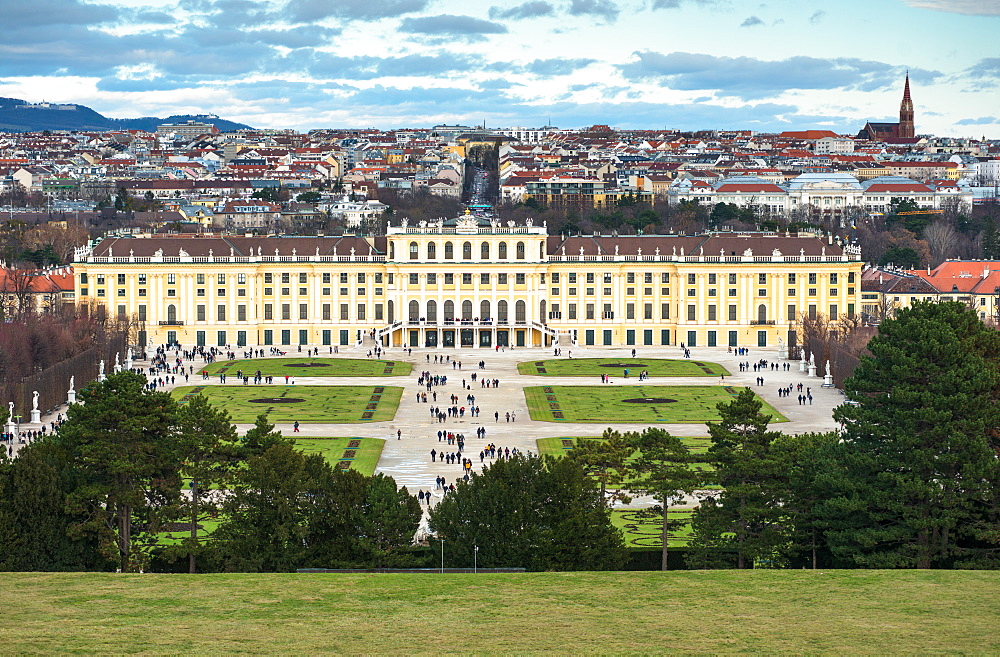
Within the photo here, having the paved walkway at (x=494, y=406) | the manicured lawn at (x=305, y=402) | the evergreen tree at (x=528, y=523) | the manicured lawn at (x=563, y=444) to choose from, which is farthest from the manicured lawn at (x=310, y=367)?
the evergreen tree at (x=528, y=523)

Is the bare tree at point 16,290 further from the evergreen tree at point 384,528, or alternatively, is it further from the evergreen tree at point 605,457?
the evergreen tree at point 384,528

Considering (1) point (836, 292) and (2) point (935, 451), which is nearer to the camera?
(2) point (935, 451)

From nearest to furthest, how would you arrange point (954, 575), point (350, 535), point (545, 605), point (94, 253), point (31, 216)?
point (545, 605) < point (954, 575) < point (350, 535) < point (94, 253) < point (31, 216)

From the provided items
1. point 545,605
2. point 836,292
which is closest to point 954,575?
point 545,605

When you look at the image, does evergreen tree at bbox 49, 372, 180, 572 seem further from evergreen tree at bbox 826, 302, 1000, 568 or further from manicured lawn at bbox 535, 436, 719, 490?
manicured lawn at bbox 535, 436, 719, 490

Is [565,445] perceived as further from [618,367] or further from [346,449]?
[618,367]

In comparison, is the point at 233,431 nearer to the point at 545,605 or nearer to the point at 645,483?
the point at 645,483
